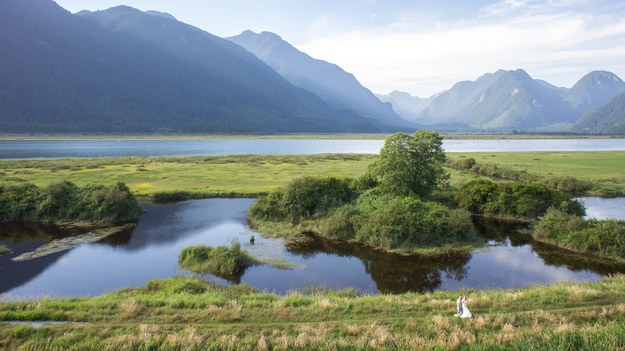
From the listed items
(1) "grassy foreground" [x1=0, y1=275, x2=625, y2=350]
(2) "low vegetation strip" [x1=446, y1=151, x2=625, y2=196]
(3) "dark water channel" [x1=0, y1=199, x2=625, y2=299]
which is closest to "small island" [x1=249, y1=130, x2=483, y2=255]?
(3) "dark water channel" [x1=0, y1=199, x2=625, y2=299]

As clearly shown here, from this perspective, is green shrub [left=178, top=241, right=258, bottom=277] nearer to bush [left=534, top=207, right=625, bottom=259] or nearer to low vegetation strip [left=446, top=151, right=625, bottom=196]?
bush [left=534, top=207, right=625, bottom=259]

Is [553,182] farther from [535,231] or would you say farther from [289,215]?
[289,215]

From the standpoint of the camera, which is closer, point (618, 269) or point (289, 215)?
point (618, 269)

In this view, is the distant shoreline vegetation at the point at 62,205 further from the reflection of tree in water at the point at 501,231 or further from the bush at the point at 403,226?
the reflection of tree in water at the point at 501,231

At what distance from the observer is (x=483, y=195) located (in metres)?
44.5

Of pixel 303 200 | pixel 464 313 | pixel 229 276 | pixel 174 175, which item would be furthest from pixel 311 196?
pixel 174 175

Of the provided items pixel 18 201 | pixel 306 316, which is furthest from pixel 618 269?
pixel 18 201

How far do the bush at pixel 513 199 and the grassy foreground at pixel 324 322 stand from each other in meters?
22.5

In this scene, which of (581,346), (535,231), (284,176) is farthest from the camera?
(284,176)

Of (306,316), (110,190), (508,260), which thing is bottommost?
(508,260)

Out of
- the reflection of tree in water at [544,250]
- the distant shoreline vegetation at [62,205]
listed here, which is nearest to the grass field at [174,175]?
the distant shoreline vegetation at [62,205]

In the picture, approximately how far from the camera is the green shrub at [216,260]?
26828 millimetres

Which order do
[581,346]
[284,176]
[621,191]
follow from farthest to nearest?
[284,176]
[621,191]
[581,346]

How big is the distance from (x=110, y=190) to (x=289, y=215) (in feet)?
74.5
